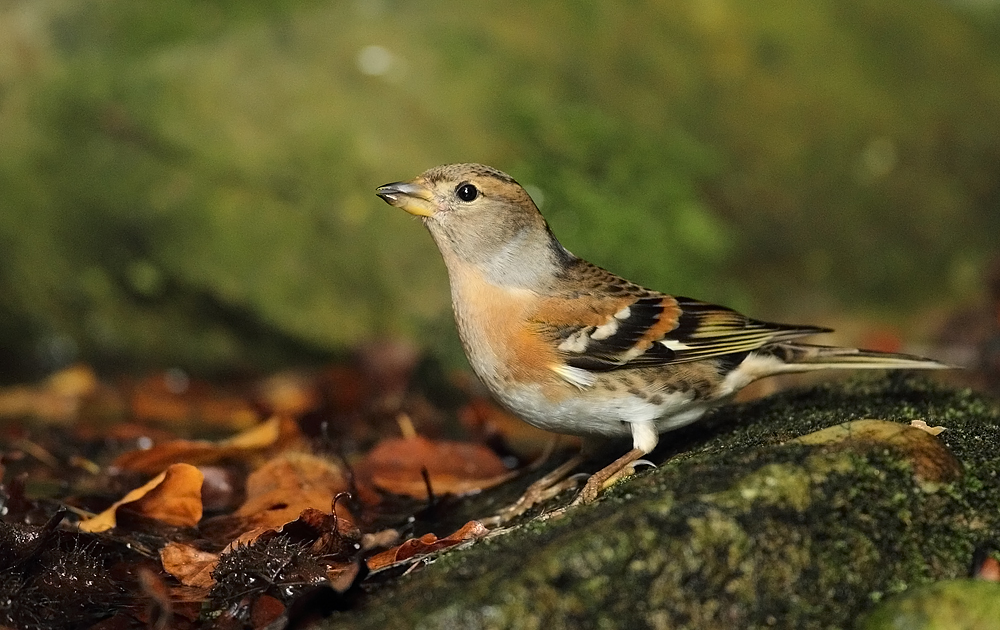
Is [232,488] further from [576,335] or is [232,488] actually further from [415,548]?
[576,335]

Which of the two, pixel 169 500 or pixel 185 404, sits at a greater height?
pixel 169 500

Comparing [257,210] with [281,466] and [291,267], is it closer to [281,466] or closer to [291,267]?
[291,267]

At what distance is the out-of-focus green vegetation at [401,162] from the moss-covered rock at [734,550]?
13.6 ft

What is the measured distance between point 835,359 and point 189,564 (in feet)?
8.58

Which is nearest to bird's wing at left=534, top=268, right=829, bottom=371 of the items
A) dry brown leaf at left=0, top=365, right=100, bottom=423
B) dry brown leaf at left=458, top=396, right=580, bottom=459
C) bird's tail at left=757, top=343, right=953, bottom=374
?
bird's tail at left=757, top=343, right=953, bottom=374

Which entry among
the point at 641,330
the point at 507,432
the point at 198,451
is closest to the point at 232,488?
the point at 198,451

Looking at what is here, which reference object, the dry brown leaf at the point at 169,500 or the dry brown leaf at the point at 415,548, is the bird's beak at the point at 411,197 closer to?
the dry brown leaf at the point at 169,500

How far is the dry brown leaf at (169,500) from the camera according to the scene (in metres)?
3.99

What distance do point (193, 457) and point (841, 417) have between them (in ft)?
9.01

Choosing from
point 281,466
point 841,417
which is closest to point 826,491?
point 841,417

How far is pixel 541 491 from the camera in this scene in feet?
13.7

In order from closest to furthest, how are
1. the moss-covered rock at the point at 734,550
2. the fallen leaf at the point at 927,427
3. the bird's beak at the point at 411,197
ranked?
the moss-covered rock at the point at 734,550
the fallen leaf at the point at 927,427
the bird's beak at the point at 411,197

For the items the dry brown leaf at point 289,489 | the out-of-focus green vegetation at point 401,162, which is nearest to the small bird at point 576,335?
the dry brown leaf at point 289,489

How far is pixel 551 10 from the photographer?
830cm
